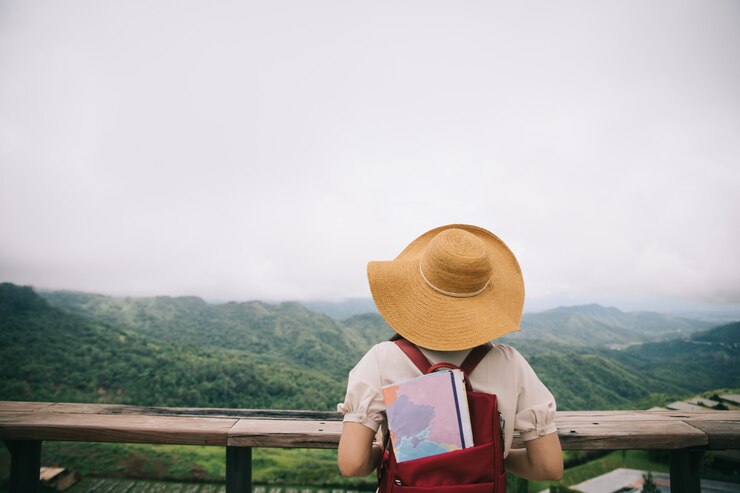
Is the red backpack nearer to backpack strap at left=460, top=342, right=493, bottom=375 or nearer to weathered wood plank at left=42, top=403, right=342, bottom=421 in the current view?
backpack strap at left=460, top=342, right=493, bottom=375

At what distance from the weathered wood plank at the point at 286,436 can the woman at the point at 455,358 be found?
25.1 inches

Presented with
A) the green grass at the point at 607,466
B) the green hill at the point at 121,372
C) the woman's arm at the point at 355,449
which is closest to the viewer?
the woman's arm at the point at 355,449

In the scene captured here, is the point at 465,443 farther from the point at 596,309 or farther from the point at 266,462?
the point at 596,309

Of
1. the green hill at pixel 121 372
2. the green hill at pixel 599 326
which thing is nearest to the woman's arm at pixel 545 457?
the green hill at pixel 121 372

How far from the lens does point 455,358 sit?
61.1 inches

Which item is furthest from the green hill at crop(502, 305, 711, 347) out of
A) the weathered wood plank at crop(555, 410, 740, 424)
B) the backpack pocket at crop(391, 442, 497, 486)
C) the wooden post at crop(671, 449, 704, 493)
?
the backpack pocket at crop(391, 442, 497, 486)

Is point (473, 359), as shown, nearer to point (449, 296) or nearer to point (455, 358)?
point (455, 358)

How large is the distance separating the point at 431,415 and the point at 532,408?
1.66ft

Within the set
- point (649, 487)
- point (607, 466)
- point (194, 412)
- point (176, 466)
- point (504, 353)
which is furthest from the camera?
point (176, 466)

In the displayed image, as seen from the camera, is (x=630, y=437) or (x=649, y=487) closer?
(x=630, y=437)

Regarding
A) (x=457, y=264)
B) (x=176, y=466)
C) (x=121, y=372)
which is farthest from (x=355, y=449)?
(x=121, y=372)

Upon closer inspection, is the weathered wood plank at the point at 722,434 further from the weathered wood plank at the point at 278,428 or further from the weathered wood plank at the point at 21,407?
the weathered wood plank at the point at 21,407

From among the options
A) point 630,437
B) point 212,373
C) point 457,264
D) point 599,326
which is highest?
point 457,264

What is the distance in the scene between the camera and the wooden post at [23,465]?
2430 millimetres
